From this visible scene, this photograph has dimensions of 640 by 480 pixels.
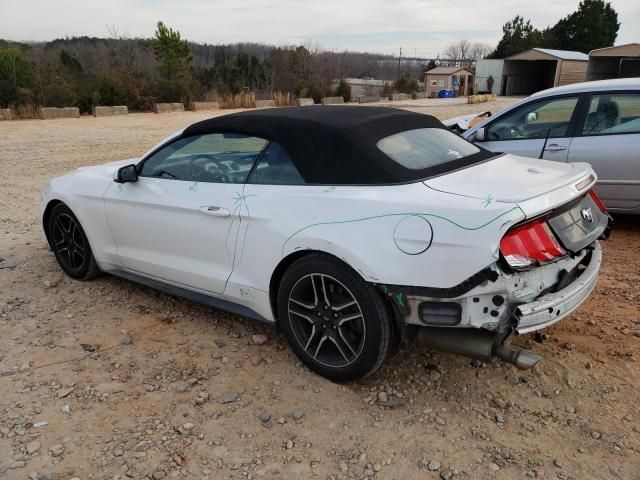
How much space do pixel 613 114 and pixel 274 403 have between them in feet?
15.1

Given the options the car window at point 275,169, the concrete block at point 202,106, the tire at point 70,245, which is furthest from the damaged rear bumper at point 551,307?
the concrete block at point 202,106

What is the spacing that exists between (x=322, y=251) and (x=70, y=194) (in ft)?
8.61

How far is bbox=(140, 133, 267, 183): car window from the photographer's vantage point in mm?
3381

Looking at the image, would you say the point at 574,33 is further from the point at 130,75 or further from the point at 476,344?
the point at 476,344

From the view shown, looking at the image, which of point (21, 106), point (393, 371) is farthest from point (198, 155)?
point (21, 106)

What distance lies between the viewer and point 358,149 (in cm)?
296

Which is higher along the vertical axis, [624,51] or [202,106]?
[624,51]

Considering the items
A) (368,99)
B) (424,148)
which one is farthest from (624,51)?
(424,148)

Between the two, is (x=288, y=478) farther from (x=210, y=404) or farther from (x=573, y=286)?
(x=573, y=286)

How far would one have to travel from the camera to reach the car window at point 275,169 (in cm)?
310

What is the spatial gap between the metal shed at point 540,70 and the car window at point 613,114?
3397 cm

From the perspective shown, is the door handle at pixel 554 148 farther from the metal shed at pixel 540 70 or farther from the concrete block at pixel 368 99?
the metal shed at pixel 540 70

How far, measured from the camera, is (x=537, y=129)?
5703 mm

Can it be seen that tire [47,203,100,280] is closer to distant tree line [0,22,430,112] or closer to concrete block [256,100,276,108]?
distant tree line [0,22,430,112]
